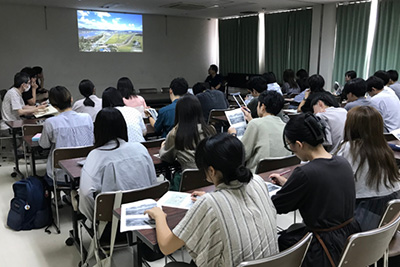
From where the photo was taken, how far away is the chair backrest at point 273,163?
250 centimetres

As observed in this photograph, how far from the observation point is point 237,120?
3.39 meters

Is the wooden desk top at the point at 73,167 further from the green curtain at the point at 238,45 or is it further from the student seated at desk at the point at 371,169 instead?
the green curtain at the point at 238,45

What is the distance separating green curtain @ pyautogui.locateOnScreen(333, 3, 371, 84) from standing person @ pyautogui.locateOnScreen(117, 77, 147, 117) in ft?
16.7

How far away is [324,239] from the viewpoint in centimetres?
155

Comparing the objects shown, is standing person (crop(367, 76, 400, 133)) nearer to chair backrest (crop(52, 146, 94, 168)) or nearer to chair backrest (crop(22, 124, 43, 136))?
chair backrest (crop(52, 146, 94, 168))

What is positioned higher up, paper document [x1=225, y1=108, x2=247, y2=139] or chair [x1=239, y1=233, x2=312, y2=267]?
paper document [x1=225, y1=108, x2=247, y2=139]

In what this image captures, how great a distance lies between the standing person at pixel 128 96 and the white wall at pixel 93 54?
5.11m

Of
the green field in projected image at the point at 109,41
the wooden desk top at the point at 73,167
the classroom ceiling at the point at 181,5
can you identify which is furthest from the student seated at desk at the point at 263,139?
the green field in projected image at the point at 109,41

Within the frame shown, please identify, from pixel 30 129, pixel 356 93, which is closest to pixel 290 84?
pixel 356 93

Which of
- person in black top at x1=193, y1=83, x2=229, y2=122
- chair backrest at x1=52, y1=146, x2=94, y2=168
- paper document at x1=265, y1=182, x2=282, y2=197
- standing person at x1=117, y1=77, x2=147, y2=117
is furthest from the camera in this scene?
person in black top at x1=193, y1=83, x2=229, y2=122

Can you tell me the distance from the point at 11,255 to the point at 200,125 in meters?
1.81

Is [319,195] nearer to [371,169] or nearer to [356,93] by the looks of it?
[371,169]

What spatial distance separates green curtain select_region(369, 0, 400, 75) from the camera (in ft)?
21.8

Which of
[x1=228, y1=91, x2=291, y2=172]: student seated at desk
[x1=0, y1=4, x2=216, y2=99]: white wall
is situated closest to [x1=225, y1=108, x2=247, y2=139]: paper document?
[x1=228, y1=91, x2=291, y2=172]: student seated at desk
